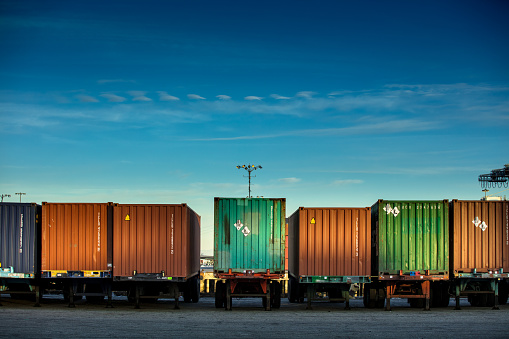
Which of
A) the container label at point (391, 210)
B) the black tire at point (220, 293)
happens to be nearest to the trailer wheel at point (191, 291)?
the black tire at point (220, 293)

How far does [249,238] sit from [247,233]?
0.66 ft

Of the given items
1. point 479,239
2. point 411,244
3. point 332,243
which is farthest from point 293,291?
point 479,239

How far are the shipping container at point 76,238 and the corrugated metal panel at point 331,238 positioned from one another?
7.34 m

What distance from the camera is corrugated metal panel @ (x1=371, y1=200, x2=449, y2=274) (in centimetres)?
2456

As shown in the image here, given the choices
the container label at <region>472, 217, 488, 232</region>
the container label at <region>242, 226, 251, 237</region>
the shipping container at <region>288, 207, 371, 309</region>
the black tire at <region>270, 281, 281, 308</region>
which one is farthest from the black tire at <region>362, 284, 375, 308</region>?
the container label at <region>242, 226, 251, 237</region>

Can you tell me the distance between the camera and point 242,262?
23.9 m

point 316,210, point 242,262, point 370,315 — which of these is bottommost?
point 370,315

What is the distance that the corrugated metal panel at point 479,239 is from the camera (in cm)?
2502

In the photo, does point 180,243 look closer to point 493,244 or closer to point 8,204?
point 8,204

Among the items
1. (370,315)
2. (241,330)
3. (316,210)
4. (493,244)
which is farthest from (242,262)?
(493,244)

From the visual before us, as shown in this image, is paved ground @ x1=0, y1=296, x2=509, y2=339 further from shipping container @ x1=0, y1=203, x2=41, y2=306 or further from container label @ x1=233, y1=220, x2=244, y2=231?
container label @ x1=233, y1=220, x2=244, y2=231

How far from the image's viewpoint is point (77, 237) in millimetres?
24688

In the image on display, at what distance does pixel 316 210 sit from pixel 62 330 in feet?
34.6

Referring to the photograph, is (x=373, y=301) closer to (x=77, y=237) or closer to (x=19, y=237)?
(x=77, y=237)
